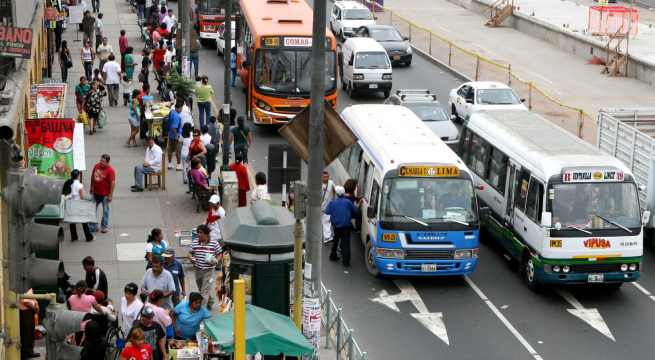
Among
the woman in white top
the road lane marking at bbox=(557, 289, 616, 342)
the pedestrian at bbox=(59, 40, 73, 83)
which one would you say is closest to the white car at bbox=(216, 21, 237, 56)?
the pedestrian at bbox=(59, 40, 73, 83)

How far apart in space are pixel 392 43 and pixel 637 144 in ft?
69.3

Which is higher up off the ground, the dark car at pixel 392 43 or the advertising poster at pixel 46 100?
the advertising poster at pixel 46 100

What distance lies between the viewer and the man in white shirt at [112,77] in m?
34.2

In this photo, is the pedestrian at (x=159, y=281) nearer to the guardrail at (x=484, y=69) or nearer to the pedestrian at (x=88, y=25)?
the guardrail at (x=484, y=69)

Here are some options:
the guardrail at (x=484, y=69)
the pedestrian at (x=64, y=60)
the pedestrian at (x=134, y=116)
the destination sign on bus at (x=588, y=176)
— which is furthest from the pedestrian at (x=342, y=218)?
the pedestrian at (x=64, y=60)

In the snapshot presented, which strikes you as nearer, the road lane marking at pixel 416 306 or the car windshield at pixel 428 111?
the road lane marking at pixel 416 306

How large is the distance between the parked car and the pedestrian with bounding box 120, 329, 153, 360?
1713cm

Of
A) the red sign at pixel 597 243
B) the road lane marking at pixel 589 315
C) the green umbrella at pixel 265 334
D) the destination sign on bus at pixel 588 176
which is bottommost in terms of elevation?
the road lane marking at pixel 589 315

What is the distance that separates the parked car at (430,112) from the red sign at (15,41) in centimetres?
1247

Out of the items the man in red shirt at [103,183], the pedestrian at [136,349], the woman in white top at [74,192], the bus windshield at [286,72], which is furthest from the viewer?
the bus windshield at [286,72]

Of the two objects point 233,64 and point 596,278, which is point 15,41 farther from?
point 233,64

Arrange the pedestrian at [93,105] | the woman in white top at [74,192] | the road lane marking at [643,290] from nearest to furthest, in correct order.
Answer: the road lane marking at [643,290] < the woman in white top at [74,192] < the pedestrian at [93,105]

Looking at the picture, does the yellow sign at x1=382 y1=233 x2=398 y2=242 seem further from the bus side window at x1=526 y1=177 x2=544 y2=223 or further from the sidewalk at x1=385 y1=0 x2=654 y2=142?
the sidewalk at x1=385 y1=0 x2=654 y2=142

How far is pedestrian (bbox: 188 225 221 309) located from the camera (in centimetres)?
1922
